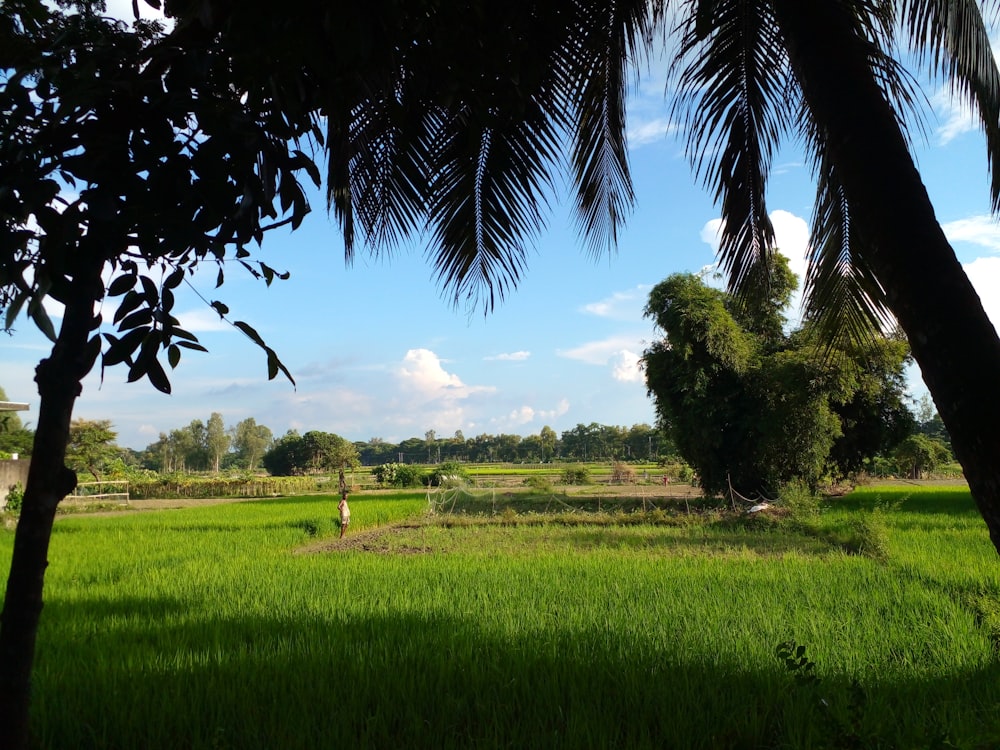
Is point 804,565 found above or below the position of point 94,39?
below

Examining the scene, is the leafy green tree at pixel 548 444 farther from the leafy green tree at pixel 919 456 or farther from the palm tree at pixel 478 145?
the palm tree at pixel 478 145

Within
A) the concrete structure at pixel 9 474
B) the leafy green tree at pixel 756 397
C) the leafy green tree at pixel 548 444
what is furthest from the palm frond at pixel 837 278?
the leafy green tree at pixel 548 444

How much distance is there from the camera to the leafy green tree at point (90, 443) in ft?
88.2

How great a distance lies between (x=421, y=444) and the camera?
89688 mm

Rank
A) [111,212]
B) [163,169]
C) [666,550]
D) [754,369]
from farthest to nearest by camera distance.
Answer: [754,369]
[666,550]
[163,169]
[111,212]

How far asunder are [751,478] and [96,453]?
30293 millimetres

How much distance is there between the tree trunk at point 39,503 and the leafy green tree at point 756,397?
16.9 meters

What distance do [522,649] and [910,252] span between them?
3.09 meters

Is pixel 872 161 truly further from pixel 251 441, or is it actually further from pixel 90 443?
pixel 251 441

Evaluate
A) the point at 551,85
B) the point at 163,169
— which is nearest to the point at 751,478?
the point at 551,85

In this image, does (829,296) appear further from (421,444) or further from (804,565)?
(421,444)

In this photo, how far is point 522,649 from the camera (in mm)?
4086

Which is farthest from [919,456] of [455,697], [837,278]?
[455,697]

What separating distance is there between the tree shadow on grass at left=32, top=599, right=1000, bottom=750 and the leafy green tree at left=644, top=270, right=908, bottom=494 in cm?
1354
